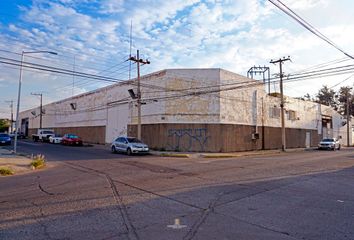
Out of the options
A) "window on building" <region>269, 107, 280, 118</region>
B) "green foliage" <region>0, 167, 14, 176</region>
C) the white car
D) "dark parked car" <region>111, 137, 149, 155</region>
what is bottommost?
"green foliage" <region>0, 167, 14, 176</region>

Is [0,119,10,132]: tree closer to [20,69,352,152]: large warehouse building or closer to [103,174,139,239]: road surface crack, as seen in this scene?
[20,69,352,152]: large warehouse building

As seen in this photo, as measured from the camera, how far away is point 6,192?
9.73 m

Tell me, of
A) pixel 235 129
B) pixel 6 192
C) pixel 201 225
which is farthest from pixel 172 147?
pixel 201 225

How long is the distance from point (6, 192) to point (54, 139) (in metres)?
37.9

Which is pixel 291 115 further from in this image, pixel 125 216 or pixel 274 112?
pixel 125 216

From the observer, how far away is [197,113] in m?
31.0

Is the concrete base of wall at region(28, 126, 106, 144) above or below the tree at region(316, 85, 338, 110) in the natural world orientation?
below

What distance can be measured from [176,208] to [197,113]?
23.7 m

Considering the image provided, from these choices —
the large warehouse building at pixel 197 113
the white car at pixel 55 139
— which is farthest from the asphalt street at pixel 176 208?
the white car at pixel 55 139

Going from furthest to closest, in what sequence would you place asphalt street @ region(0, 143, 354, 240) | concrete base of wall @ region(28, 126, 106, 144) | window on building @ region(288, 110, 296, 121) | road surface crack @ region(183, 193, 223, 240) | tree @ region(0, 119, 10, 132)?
tree @ region(0, 119, 10, 132) → window on building @ region(288, 110, 296, 121) → concrete base of wall @ region(28, 126, 106, 144) → asphalt street @ region(0, 143, 354, 240) → road surface crack @ region(183, 193, 223, 240)

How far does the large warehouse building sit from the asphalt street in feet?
60.0

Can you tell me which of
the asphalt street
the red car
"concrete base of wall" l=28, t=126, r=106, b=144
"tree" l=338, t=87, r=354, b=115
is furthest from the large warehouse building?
"tree" l=338, t=87, r=354, b=115

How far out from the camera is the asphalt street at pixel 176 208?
5727 mm

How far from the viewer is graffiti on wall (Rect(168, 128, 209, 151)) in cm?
3038
